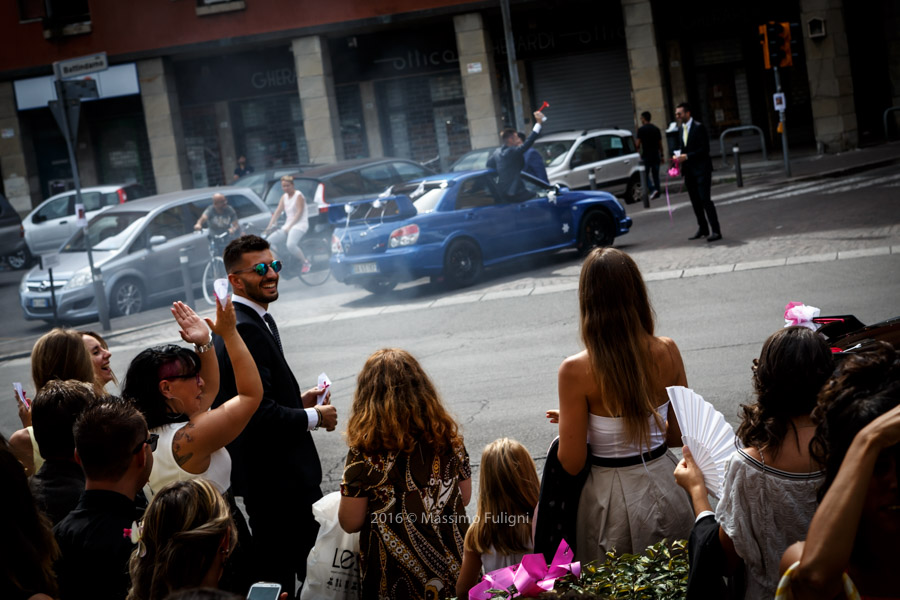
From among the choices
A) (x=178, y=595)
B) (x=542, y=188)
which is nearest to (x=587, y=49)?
(x=542, y=188)

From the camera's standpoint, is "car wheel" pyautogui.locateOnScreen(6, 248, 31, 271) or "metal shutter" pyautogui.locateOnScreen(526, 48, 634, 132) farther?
"metal shutter" pyautogui.locateOnScreen(526, 48, 634, 132)

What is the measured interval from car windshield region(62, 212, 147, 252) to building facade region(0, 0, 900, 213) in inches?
494

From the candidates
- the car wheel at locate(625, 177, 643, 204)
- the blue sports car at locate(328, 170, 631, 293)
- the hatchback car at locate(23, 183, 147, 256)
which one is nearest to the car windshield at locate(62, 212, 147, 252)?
the blue sports car at locate(328, 170, 631, 293)

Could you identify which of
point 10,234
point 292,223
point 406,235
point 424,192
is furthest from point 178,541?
point 10,234

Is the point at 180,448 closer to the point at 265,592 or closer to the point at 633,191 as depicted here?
the point at 265,592

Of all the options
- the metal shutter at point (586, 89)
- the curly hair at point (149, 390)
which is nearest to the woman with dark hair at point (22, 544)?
the curly hair at point (149, 390)

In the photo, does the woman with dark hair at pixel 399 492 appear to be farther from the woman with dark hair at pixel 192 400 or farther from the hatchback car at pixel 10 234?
the hatchback car at pixel 10 234

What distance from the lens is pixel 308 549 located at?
4703mm

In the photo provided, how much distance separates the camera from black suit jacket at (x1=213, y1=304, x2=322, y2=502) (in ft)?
15.1

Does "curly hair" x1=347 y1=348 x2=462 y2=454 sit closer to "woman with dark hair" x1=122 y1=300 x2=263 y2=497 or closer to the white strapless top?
"woman with dark hair" x1=122 y1=300 x2=263 y2=497

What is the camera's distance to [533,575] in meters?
3.16

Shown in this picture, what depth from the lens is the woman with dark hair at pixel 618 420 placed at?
379 centimetres

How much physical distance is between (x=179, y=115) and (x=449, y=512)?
29.2m

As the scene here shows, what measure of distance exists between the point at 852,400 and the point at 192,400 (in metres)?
2.68
